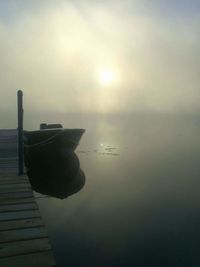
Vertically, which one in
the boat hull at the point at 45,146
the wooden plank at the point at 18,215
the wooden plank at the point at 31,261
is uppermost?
the wooden plank at the point at 31,261

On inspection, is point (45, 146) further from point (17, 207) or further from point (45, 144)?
point (17, 207)

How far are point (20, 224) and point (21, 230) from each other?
26 centimetres

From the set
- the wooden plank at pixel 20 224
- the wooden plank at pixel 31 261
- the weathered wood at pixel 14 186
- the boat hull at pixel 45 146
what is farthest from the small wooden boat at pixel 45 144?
the wooden plank at pixel 31 261

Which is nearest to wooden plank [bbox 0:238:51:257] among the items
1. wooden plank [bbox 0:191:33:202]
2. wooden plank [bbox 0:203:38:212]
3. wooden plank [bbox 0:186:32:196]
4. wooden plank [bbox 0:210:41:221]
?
wooden plank [bbox 0:210:41:221]

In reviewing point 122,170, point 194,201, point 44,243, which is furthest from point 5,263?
point 122,170

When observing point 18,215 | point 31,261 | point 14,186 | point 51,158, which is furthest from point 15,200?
→ point 51,158

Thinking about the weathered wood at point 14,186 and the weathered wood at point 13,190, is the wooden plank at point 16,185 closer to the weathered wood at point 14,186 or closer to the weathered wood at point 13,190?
the weathered wood at point 14,186

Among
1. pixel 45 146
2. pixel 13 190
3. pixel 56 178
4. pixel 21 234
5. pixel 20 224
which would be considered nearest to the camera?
pixel 21 234

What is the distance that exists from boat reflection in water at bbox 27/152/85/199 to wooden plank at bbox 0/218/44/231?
8.11 metres

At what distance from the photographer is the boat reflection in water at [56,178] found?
47.4ft

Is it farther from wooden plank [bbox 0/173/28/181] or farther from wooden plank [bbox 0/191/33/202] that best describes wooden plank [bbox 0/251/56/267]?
wooden plank [bbox 0/173/28/181]

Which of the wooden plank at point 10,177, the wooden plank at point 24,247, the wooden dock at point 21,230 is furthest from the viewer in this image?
the wooden plank at point 10,177

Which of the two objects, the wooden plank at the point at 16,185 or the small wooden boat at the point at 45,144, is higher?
the wooden plank at the point at 16,185

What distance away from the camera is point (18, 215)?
231 inches
